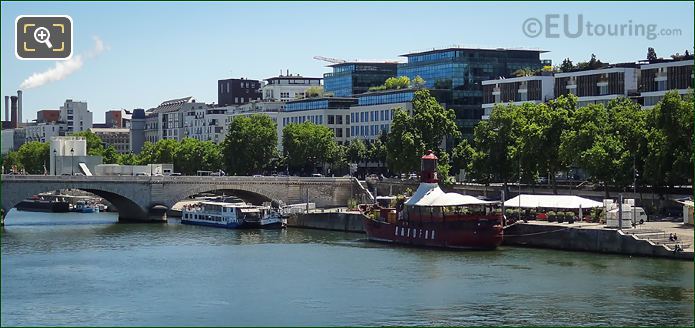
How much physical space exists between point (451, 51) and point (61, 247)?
7745cm

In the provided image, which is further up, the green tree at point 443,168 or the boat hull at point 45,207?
the green tree at point 443,168

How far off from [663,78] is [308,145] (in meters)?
54.3

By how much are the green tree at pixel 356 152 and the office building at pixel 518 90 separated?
18.7 metres

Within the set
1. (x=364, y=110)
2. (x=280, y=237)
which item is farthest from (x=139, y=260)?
(x=364, y=110)

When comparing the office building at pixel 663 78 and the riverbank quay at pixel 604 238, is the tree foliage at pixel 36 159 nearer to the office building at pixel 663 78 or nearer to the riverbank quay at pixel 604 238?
the office building at pixel 663 78

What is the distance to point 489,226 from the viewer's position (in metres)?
83.0

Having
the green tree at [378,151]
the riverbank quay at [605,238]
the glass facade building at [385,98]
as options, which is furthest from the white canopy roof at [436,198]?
the glass facade building at [385,98]

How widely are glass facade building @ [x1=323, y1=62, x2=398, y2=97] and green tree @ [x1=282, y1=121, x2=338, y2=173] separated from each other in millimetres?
21995

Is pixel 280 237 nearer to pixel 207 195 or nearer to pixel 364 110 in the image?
pixel 207 195

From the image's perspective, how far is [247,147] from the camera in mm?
157375

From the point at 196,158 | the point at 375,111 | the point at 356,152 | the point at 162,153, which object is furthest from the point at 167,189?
the point at 162,153

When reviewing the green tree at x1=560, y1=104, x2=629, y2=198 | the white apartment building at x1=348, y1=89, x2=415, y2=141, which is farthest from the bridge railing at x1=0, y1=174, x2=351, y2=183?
the green tree at x1=560, y1=104, x2=629, y2=198

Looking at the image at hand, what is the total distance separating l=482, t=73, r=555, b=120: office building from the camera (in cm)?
13138

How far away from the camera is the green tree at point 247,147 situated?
158 metres
